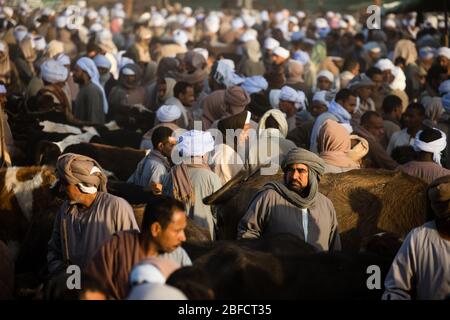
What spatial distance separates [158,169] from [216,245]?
2.68 metres

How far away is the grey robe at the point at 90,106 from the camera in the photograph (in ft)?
47.0

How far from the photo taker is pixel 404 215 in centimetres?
871

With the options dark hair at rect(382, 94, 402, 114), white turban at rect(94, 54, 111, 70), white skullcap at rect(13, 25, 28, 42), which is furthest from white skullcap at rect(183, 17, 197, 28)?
dark hair at rect(382, 94, 402, 114)

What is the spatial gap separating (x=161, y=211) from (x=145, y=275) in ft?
2.47

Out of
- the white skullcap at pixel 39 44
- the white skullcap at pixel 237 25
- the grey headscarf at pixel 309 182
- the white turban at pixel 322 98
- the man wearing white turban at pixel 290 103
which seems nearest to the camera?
the grey headscarf at pixel 309 182

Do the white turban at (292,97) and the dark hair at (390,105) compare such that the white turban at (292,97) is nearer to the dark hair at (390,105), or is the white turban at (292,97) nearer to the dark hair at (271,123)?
the dark hair at (390,105)

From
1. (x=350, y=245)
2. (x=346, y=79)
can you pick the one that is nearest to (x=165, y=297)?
(x=350, y=245)

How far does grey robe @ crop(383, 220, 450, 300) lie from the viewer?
19.9 ft

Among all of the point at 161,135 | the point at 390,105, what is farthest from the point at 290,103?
the point at 161,135

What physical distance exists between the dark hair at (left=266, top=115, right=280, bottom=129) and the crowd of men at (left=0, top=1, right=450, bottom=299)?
0.10ft

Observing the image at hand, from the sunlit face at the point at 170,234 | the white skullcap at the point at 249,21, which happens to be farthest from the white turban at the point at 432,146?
the white skullcap at the point at 249,21

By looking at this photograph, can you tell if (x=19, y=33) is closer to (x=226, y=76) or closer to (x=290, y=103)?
(x=226, y=76)

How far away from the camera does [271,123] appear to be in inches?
421

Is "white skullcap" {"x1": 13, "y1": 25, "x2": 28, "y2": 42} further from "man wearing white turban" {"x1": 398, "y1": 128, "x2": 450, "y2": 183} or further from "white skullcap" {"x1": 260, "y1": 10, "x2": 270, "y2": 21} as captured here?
"man wearing white turban" {"x1": 398, "y1": 128, "x2": 450, "y2": 183}
